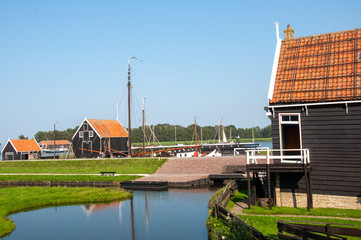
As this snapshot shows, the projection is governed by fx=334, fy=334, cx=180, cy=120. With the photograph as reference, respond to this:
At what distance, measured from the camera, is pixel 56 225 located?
24000 mm

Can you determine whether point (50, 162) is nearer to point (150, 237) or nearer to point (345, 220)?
point (150, 237)

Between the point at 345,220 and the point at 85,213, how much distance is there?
63.5ft

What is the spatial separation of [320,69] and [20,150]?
71835 millimetres

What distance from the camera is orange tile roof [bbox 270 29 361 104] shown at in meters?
19.9

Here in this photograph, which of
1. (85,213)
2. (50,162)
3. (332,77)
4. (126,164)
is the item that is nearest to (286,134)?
(332,77)

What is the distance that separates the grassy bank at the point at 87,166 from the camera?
50.4m

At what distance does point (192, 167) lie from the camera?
4747 centimetres

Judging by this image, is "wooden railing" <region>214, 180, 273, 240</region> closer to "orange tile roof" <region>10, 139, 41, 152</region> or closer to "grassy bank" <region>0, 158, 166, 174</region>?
"grassy bank" <region>0, 158, 166, 174</region>

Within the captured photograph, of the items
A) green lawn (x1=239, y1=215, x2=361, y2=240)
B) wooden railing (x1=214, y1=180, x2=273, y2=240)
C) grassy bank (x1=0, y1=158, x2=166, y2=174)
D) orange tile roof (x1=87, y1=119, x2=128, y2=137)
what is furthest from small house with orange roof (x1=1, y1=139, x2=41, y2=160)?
green lawn (x1=239, y1=215, x2=361, y2=240)

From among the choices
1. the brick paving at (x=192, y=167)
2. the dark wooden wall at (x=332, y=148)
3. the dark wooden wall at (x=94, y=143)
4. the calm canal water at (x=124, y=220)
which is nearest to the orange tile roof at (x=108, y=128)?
the dark wooden wall at (x=94, y=143)

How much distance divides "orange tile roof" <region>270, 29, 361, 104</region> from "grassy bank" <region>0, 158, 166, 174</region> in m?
29.9

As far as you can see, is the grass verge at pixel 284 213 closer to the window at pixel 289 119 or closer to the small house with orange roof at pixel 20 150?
the window at pixel 289 119

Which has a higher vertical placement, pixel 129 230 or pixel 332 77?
pixel 332 77

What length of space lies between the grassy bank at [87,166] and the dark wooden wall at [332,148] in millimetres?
30791
